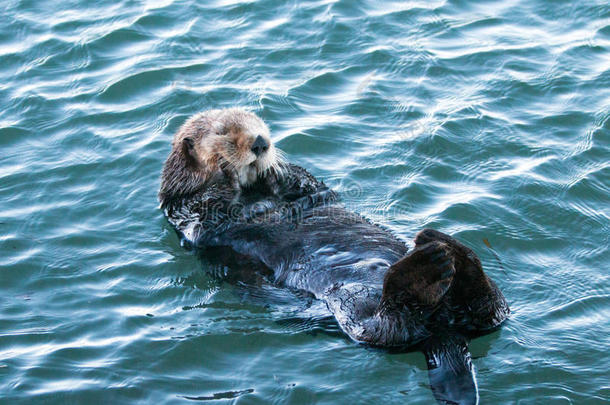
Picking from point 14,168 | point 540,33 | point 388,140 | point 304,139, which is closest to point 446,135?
point 388,140

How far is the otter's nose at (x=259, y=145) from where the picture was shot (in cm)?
461

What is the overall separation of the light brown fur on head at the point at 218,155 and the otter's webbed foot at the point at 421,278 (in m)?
1.44

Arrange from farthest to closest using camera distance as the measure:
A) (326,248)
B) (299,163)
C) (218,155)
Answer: (299,163)
(218,155)
(326,248)

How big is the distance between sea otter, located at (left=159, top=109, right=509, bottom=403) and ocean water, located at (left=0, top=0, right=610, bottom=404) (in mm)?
168

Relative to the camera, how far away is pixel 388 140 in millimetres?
5910

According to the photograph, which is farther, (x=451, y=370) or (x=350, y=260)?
(x=350, y=260)

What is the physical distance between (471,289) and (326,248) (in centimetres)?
96

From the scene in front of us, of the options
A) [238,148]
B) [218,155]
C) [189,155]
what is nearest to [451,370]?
[238,148]

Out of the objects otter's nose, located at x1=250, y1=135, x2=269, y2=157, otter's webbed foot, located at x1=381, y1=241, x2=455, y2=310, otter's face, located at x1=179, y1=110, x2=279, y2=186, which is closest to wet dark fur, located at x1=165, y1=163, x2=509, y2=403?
otter's webbed foot, located at x1=381, y1=241, x2=455, y2=310

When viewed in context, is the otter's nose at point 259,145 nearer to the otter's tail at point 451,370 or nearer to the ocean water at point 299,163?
the ocean water at point 299,163

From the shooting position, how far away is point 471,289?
12.0 ft

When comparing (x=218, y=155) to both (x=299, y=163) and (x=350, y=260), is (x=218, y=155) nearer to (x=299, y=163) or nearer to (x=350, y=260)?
(x=299, y=163)

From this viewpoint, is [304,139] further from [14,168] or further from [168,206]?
[14,168]

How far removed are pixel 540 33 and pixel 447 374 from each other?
469cm
